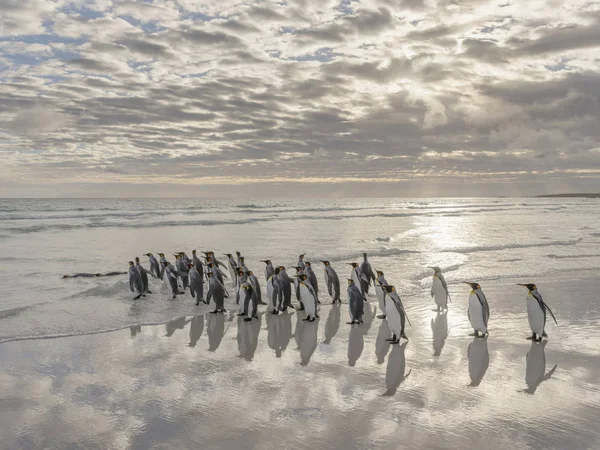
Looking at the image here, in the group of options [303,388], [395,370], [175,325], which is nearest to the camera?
[303,388]

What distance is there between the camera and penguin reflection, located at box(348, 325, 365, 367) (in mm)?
7340

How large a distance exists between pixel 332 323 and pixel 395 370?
2.90 meters

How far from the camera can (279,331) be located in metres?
8.93

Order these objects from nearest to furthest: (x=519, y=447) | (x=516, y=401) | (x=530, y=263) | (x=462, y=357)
Result: (x=519, y=447) → (x=516, y=401) → (x=462, y=357) → (x=530, y=263)

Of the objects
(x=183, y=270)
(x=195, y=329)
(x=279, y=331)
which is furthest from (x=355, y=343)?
(x=183, y=270)

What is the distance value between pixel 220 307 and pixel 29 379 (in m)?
4.43

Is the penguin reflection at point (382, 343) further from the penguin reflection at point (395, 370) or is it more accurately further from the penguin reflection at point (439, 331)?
the penguin reflection at point (439, 331)

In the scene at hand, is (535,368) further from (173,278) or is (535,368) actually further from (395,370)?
(173,278)

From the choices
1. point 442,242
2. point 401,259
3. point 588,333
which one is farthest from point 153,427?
point 442,242

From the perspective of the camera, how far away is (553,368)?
6.82m

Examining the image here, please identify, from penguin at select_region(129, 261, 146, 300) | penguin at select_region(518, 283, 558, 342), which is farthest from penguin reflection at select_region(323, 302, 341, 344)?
penguin at select_region(129, 261, 146, 300)

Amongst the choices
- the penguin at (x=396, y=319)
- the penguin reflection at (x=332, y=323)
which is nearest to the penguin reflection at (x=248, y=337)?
the penguin reflection at (x=332, y=323)

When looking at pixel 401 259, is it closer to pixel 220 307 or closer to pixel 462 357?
pixel 220 307

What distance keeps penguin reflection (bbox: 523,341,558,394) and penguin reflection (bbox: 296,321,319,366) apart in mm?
3090
